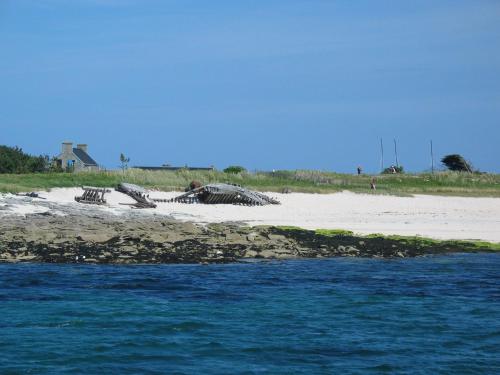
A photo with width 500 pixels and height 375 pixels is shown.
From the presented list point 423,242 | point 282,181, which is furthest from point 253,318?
point 282,181

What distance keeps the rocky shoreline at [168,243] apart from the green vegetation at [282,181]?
724 centimetres

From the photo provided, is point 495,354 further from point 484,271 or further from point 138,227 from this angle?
point 138,227

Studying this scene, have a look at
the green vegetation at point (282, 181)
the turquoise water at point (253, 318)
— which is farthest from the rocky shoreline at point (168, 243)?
the green vegetation at point (282, 181)

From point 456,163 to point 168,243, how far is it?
47457 millimetres

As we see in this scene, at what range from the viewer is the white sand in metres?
27.2

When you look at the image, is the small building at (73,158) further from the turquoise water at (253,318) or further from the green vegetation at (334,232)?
the turquoise water at (253,318)

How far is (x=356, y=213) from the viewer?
3225cm

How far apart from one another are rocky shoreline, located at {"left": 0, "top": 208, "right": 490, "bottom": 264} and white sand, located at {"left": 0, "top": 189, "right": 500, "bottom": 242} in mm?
1979

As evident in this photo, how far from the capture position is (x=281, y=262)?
21047 mm

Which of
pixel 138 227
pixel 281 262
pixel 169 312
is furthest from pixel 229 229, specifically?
pixel 169 312

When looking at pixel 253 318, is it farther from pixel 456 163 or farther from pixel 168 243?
pixel 456 163

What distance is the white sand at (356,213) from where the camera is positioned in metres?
27.2

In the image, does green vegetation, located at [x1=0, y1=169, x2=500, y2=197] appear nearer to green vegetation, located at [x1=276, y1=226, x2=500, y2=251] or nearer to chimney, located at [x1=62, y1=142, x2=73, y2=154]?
green vegetation, located at [x1=276, y1=226, x2=500, y2=251]

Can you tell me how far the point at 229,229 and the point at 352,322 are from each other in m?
10.6
